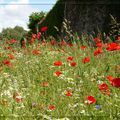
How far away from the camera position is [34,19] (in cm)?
3209

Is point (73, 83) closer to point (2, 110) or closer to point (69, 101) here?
point (69, 101)

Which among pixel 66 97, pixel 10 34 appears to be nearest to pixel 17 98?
pixel 66 97

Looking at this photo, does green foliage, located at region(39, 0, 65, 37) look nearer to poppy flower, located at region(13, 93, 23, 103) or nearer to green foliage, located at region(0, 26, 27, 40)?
green foliage, located at region(0, 26, 27, 40)

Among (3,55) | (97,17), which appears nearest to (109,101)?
(3,55)

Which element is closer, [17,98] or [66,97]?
[17,98]

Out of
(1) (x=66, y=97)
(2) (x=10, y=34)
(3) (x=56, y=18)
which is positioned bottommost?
(1) (x=66, y=97)

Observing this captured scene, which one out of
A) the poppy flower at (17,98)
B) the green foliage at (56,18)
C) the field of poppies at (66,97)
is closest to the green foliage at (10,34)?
the green foliage at (56,18)

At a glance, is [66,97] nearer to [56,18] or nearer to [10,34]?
[10,34]

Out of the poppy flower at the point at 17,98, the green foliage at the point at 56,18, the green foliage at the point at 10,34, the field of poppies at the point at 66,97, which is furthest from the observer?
the green foliage at the point at 56,18

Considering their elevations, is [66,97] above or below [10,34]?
below

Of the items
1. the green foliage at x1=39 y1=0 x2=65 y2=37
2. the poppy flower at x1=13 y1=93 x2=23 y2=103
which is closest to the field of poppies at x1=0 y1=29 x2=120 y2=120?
the poppy flower at x1=13 y1=93 x2=23 y2=103

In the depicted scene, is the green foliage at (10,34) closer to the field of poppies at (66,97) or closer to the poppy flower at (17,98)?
the field of poppies at (66,97)

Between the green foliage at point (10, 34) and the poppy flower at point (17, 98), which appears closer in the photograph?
the poppy flower at point (17, 98)

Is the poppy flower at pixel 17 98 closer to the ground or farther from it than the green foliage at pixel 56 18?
closer to the ground
